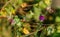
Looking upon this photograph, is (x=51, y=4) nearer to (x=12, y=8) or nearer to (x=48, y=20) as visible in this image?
(x=48, y=20)

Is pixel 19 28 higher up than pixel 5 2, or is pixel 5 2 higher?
pixel 5 2

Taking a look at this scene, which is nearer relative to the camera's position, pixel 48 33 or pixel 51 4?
pixel 48 33

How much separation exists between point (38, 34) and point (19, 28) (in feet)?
0.73

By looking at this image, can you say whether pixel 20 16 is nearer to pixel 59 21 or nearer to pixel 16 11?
pixel 16 11

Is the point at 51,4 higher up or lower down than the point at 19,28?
higher up

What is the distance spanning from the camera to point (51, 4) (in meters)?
2.97

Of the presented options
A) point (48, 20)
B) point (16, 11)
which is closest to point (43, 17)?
point (48, 20)

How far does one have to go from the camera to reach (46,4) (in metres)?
2.90

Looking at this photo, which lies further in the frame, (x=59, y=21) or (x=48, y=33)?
(x=59, y=21)

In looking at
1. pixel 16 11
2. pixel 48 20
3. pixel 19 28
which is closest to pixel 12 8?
pixel 16 11

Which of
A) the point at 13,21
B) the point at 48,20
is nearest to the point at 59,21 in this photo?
the point at 48,20

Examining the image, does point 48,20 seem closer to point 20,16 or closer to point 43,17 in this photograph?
point 43,17

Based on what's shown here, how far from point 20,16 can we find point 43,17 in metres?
0.27

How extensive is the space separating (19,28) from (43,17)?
32 cm
